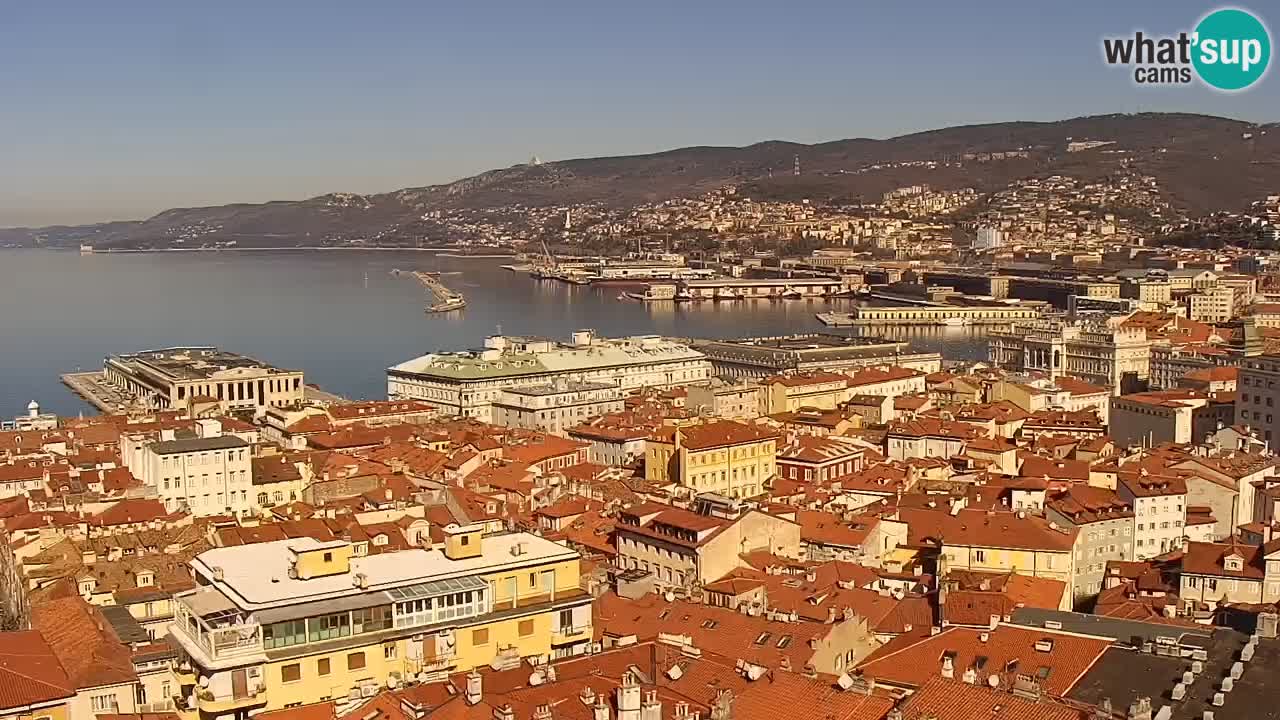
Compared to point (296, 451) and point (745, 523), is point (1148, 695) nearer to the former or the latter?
point (745, 523)

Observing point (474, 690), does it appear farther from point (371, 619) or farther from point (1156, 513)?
point (1156, 513)

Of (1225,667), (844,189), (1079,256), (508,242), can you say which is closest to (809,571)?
(1225,667)

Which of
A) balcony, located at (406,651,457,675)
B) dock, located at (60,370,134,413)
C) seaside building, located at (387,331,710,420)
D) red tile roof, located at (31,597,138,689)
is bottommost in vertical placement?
dock, located at (60,370,134,413)

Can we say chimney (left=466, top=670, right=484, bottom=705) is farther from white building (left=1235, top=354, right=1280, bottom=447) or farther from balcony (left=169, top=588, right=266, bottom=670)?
white building (left=1235, top=354, right=1280, bottom=447)

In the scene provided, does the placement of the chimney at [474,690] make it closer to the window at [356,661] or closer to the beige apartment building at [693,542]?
the window at [356,661]

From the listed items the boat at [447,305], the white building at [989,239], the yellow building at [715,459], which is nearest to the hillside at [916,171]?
the white building at [989,239]

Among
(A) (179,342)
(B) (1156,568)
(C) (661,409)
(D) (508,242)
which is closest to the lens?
(B) (1156,568)

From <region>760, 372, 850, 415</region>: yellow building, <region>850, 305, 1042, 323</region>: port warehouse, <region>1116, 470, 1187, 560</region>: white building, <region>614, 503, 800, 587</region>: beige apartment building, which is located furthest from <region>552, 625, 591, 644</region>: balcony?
<region>850, 305, 1042, 323</region>: port warehouse
